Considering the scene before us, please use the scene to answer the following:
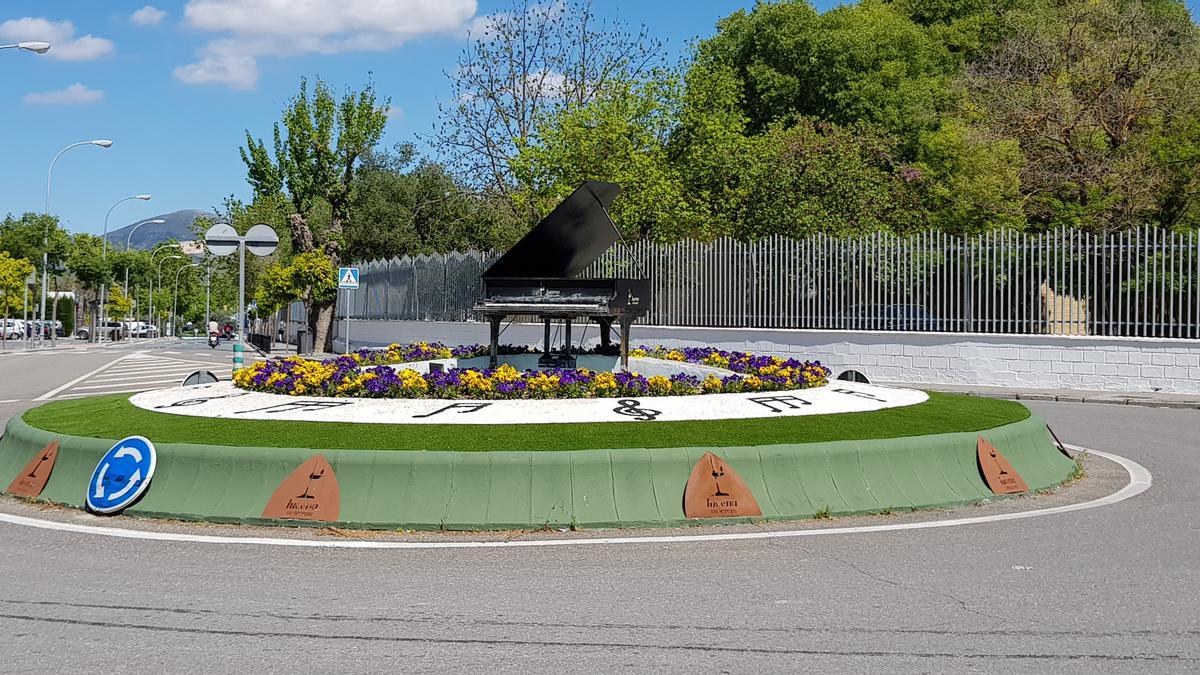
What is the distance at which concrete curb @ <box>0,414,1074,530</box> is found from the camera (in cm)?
857

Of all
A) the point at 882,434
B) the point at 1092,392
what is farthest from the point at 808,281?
the point at 882,434

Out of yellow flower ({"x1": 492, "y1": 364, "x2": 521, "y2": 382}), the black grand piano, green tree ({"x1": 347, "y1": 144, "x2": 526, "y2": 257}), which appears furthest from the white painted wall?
green tree ({"x1": 347, "y1": 144, "x2": 526, "y2": 257})

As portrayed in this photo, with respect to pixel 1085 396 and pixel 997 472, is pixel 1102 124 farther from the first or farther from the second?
pixel 997 472

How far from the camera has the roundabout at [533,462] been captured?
340 inches

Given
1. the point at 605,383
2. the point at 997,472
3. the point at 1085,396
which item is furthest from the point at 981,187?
the point at 997,472

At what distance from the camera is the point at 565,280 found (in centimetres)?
1554

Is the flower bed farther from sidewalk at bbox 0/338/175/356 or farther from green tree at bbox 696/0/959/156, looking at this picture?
sidewalk at bbox 0/338/175/356

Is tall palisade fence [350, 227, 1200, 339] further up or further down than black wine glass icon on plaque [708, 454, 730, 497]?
further up

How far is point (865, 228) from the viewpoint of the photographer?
3756 centimetres

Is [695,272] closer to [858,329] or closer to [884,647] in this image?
[858,329]

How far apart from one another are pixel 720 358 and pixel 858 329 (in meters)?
10.7

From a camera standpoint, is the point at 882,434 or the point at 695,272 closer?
the point at 882,434

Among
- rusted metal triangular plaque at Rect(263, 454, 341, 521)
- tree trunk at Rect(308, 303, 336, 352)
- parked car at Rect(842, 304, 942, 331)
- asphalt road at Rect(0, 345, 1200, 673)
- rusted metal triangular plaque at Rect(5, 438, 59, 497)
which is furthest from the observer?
tree trunk at Rect(308, 303, 336, 352)

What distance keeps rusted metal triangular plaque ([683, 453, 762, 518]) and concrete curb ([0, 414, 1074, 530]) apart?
6 centimetres
